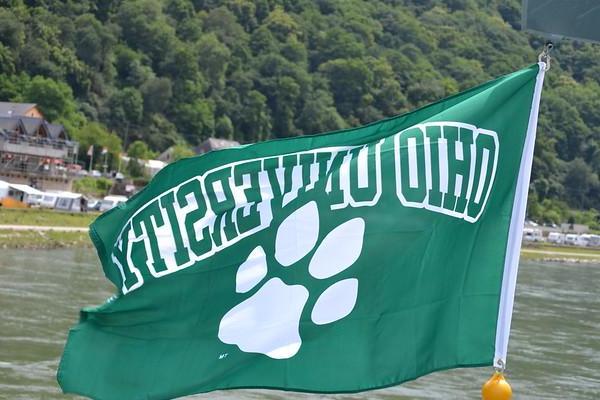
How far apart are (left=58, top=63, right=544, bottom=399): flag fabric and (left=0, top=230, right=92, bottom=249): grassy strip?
29.8m

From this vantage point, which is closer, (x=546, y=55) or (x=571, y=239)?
(x=546, y=55)

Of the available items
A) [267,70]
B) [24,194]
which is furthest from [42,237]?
[267,70]

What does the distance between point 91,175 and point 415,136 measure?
215 feet

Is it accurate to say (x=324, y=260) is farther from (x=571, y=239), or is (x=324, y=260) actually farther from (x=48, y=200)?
(x=571, y=239)

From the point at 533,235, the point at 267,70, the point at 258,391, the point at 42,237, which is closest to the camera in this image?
the point at 258,391

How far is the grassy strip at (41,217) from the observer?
41125 mm

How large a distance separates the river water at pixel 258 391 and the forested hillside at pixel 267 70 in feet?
170

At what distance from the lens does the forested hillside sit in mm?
96000

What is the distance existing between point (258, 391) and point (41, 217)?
33238 millimetres

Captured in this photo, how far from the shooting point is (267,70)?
125125 millimetres

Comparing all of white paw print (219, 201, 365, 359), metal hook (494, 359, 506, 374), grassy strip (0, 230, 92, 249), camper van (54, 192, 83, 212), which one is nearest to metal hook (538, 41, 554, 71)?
white paw print (219, 201, 365, 359)

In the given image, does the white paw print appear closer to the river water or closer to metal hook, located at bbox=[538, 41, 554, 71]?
metal hook, located at bbox=[538, 41, 554, 71]

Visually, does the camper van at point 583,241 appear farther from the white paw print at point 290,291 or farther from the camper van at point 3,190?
the white paw print at point 290,291

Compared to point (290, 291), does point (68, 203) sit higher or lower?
lower
